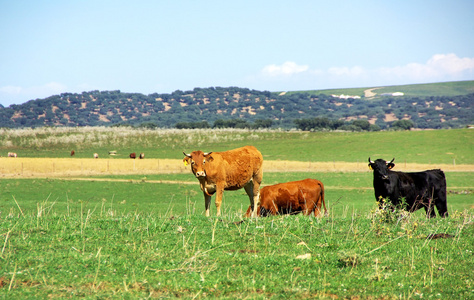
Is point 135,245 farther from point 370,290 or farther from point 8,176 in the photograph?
point 8,176

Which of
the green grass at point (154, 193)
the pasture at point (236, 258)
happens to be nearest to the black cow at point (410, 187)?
the pasture at point (236, 258)

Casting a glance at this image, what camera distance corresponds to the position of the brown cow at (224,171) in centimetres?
1703

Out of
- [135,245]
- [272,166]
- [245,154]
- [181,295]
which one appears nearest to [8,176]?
[272,166]

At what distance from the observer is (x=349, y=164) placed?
2062 inches

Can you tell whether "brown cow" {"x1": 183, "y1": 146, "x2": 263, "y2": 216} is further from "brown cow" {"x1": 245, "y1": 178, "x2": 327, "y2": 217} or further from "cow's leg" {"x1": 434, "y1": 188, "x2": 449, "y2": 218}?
Result: "cow's leg" {"x1": 434, "y1": 188, "x2": 449, "y2": 218}

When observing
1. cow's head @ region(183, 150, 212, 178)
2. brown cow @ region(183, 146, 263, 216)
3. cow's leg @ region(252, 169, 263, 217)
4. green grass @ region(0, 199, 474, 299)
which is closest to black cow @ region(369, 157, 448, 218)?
green grass @ region(0, 199, 474, 299)

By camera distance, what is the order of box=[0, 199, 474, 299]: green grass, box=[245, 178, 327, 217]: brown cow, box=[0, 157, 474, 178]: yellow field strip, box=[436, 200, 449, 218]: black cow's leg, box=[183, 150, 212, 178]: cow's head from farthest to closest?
box=[0, 157, 474, 178]: yellow field strip
box=[245, 178, 327, 217]: brown cow
box=[436, 200, 449, 218]: black cow's leg
box=[183, 150, 212, 178]: cow's head
box=[0, 199, 474, 299]: green grass

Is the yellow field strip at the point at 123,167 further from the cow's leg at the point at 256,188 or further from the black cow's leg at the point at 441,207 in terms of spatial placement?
the black cow's leg at the point at 441,207

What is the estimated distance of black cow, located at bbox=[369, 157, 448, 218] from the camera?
1579 centimetres

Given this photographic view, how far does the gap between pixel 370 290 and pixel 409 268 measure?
1.37 m

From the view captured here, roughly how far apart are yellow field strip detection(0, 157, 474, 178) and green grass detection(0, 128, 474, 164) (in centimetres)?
544

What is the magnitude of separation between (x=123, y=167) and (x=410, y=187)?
118ft

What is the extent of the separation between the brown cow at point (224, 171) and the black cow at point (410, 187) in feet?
13.9

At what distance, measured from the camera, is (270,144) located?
7619 centimetres
